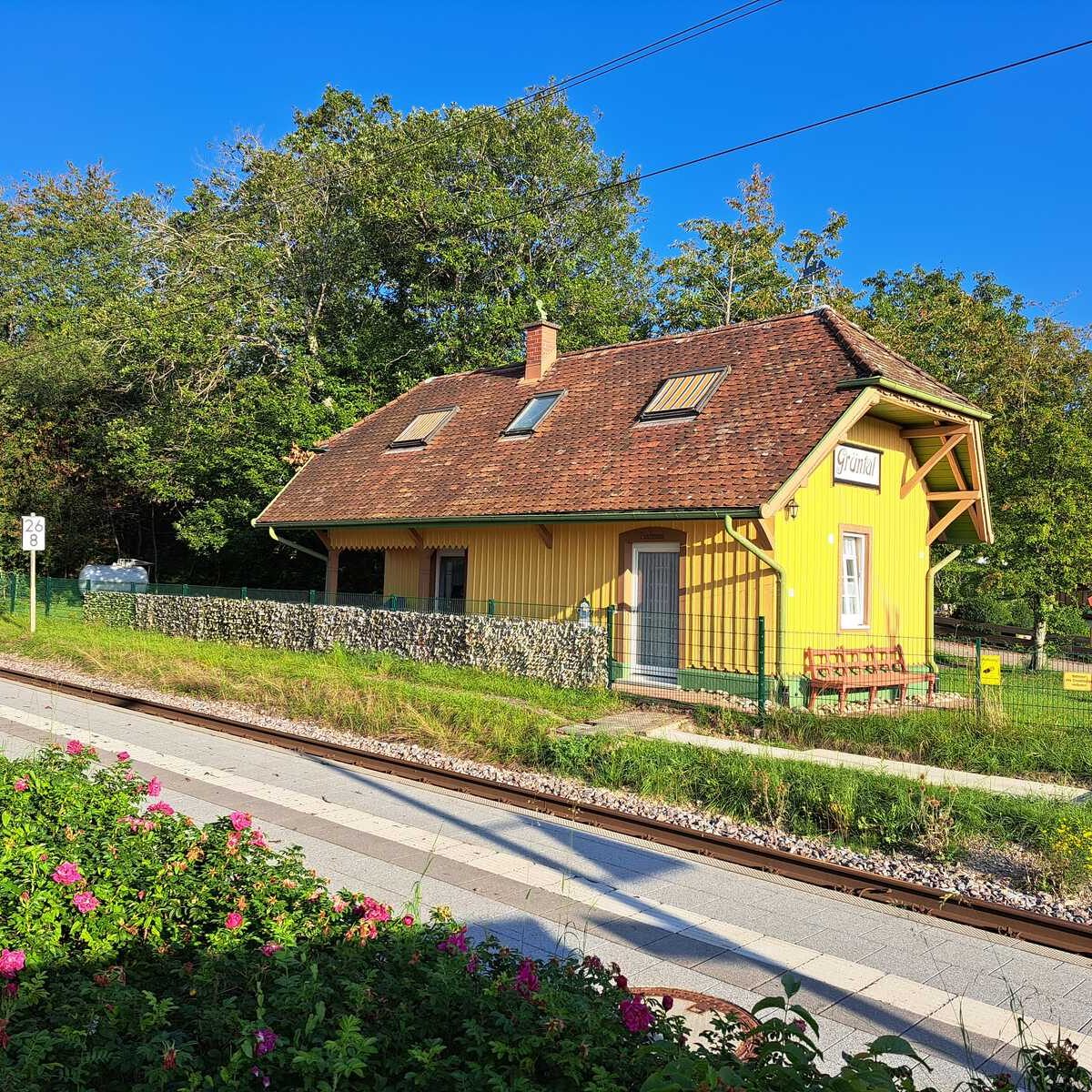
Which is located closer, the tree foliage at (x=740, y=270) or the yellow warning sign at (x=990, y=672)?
the yellow warning sign at (x=990, y=672)

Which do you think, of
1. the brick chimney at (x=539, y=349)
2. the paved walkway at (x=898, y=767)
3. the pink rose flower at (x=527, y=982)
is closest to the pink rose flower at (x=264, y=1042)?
the pink rose flower at (x=527, y=982)

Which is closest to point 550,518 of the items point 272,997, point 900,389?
point 900,389

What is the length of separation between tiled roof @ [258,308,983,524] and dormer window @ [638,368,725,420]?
0.66 feet

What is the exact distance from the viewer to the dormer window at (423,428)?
23.2 m

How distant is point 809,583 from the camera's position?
51.7ft

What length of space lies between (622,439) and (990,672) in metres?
8.46

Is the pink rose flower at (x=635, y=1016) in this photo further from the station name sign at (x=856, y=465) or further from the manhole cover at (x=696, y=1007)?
the station name sign at (x=856, y=465)

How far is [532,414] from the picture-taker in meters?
21.1

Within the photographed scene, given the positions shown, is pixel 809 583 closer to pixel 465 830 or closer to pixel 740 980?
pixel 465 830

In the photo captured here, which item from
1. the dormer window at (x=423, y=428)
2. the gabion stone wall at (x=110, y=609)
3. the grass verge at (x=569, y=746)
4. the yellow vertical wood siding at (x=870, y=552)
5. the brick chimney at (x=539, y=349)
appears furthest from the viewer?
the gabion stone wall at (x=110, y=609)

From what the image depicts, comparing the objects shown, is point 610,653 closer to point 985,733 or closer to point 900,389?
point 985,733

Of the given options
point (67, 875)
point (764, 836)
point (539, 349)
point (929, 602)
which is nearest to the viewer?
point (67, 875)

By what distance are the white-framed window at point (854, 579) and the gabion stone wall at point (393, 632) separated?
473cm

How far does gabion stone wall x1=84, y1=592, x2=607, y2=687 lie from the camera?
15.2 metres
